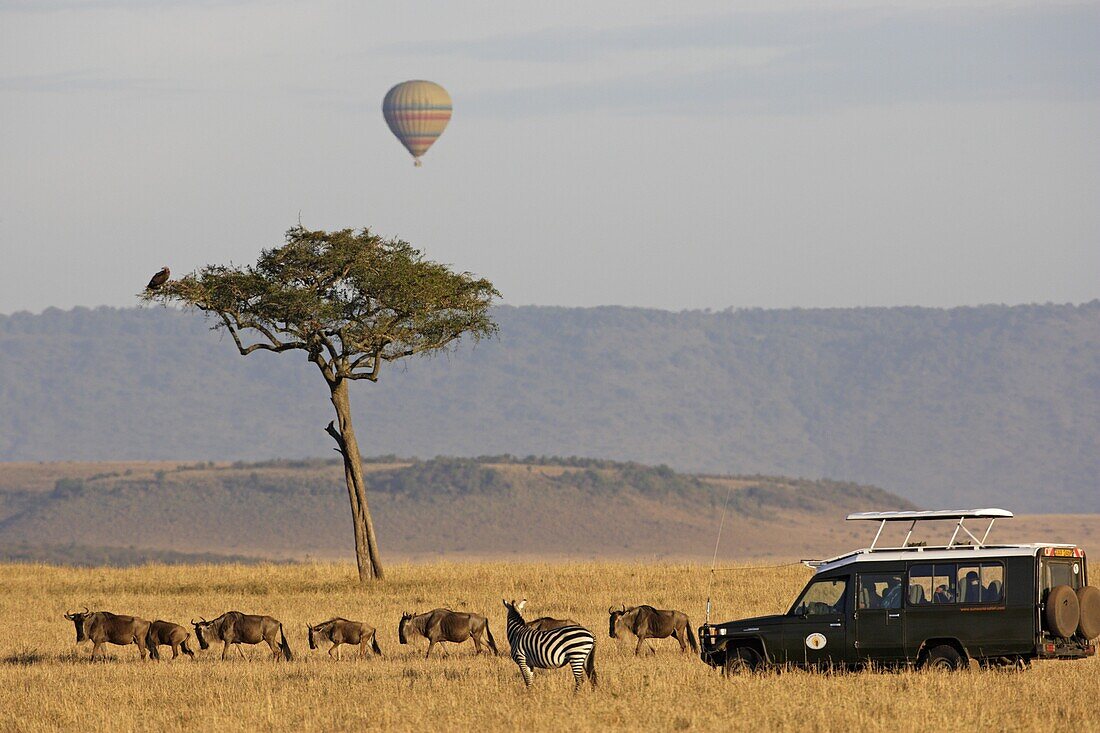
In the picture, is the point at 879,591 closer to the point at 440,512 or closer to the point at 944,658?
the point at 944,658

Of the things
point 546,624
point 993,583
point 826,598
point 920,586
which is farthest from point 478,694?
point 993,583

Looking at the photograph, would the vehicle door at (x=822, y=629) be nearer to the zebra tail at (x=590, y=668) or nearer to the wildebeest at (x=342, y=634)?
the zebra tail at (x=590, y=668)

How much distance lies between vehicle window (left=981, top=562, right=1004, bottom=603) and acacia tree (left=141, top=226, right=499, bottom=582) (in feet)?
81.8

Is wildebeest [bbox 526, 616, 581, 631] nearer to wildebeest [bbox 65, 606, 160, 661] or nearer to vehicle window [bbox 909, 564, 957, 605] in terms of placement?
vehicle window [bbox 909, 564, 957, 605]

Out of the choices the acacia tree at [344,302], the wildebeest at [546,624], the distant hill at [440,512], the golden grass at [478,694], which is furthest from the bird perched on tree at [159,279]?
the distant hill at [440,512]

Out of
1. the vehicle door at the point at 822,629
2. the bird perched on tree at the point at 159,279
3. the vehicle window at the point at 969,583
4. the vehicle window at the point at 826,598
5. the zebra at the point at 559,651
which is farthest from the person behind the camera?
the bird perched on tree at the point at 159,279

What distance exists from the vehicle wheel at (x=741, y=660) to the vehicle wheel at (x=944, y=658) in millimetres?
2243

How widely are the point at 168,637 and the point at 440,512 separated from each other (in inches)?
5310

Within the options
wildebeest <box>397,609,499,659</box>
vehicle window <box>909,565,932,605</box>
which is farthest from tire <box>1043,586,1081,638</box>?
wildebeest <box>397,609,499,659</box>

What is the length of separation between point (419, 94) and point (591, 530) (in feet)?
239

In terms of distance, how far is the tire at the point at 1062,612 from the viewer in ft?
71.8

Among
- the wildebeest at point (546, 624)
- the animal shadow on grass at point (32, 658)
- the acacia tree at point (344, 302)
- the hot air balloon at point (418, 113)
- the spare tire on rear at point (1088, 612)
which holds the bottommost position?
the animal shadow on grass at point (32, 658)

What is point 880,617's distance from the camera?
22.8 meters

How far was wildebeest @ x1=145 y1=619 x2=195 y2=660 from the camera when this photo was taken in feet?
90.4
